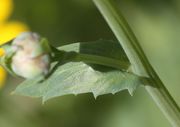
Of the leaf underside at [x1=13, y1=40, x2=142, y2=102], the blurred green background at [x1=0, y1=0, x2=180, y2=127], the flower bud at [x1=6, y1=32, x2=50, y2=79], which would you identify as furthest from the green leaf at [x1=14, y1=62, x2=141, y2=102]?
the blurred green background at [x1=0, y1=0, x2=180, y2=127]

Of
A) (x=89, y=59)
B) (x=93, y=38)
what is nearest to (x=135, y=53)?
(x=89, y=59)

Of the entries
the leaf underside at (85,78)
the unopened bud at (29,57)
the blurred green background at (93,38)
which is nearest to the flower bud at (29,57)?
the unopened bud at (29,57)

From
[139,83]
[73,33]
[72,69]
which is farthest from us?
[73,33]

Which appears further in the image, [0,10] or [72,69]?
[0,10]

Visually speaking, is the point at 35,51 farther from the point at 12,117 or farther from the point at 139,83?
the point at 12,117

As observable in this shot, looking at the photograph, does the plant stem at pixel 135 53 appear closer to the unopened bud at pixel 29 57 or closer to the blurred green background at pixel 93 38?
the unopened bud at pixel 29 57

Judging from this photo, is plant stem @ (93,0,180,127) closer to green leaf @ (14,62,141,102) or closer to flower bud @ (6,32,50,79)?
green leaf @ (14,62,141,102)

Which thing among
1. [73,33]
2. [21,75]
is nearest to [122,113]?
[73,33]
